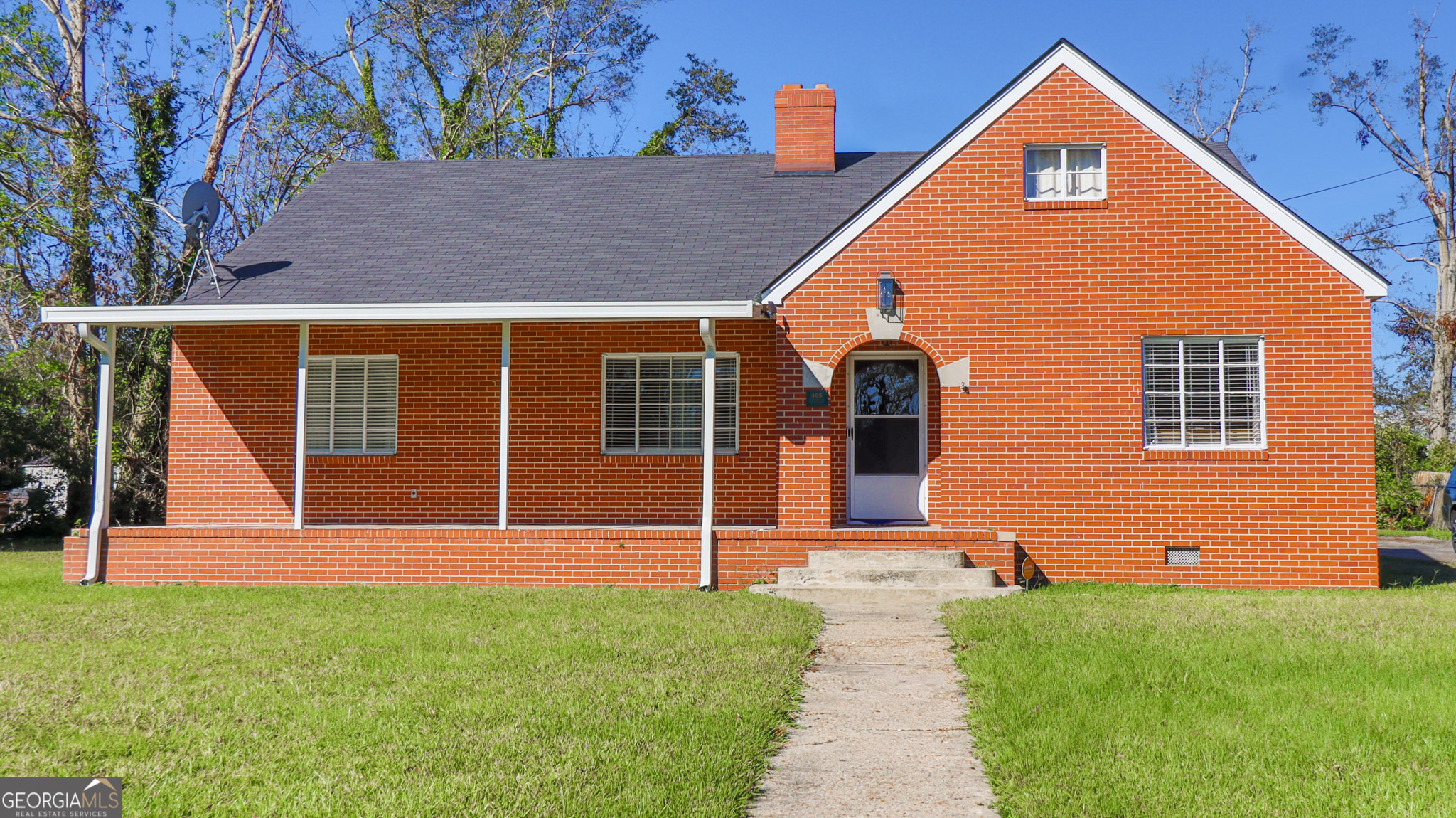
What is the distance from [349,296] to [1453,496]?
52.8ft

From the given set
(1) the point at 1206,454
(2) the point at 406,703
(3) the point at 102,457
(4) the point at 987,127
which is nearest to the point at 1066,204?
(4) the point at 987,127

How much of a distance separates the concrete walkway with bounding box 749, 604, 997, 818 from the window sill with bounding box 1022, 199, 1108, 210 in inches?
205

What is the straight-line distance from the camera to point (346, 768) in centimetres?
423

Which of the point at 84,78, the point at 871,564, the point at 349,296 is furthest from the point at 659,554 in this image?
the point at 84,78

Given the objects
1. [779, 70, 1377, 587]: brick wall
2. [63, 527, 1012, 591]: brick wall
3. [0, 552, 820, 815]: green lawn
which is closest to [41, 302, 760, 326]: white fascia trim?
[779, 70, 1377, 587]: brick wall

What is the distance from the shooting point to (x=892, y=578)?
9.79 meters

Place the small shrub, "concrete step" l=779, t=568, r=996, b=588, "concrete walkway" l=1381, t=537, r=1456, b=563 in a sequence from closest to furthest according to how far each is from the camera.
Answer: "concrete step" l=779, t=568, r=996, b=588, "concrete walkway" l=1381, t=537, r=1456, b=563, the small shrub

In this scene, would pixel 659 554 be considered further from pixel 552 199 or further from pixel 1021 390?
pixel 552 199

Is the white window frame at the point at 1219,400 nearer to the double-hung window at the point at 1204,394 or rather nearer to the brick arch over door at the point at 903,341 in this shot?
the double-hung window at the point at 1204,394

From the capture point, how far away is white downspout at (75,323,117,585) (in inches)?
416

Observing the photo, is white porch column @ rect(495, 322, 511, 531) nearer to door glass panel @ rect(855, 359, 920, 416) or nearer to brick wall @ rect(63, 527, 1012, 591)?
brick wall @ rect(63, 527, 1012, 591)

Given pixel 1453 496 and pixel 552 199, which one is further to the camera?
pixel 1453 496

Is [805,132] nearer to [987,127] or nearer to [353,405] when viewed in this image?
[987,127]

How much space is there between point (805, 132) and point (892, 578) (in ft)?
24.7
